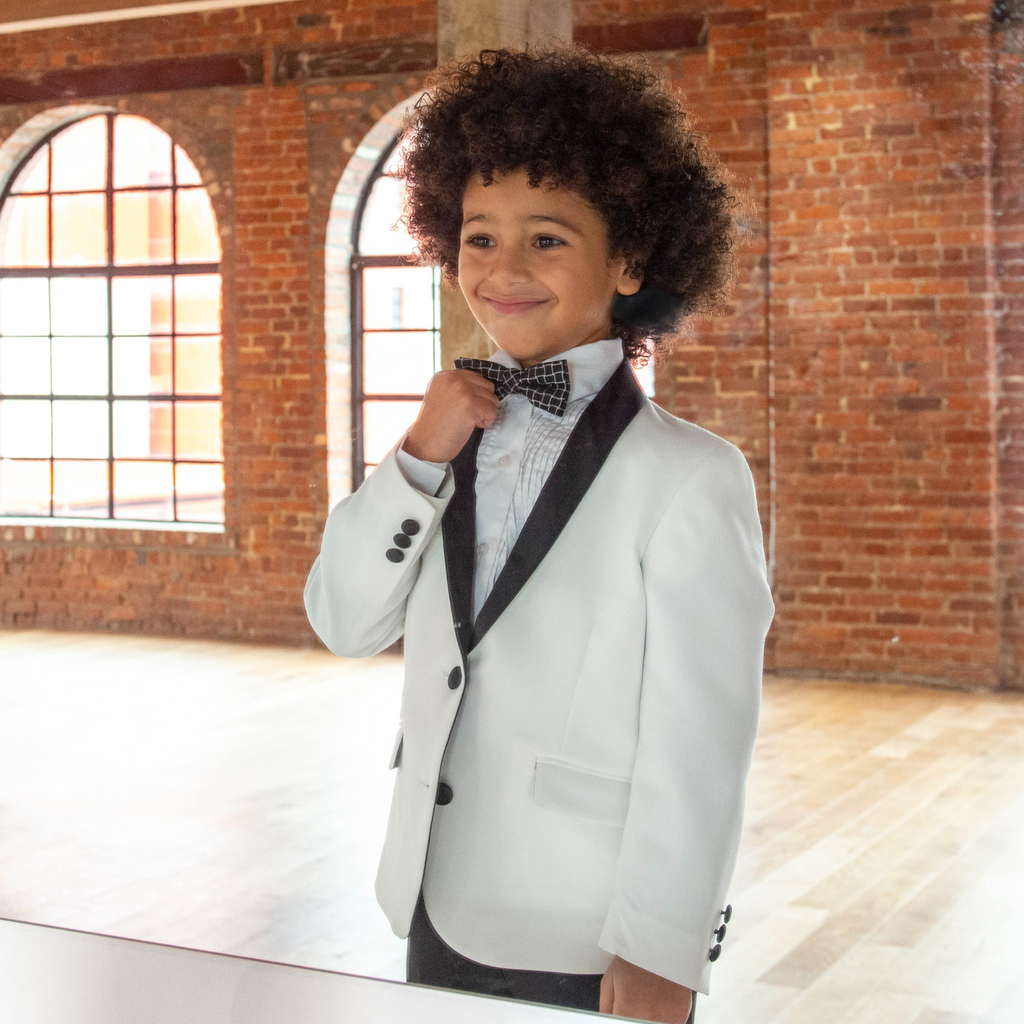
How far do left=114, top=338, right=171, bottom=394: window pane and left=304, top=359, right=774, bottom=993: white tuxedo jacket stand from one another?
679mm

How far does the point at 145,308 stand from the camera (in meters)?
1.69

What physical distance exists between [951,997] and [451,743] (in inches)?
48.0

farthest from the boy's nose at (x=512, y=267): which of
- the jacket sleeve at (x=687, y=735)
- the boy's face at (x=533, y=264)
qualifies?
the jacket sleeve at (x=687, y=735)

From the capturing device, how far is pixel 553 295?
1.10m

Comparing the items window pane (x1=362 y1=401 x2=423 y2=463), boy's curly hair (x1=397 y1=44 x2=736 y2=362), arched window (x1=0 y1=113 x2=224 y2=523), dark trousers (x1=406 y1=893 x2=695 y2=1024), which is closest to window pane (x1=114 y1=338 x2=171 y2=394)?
arched window (x1=0 y1=113 x2=224 y2=523)

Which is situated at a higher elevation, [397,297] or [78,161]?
[78,161]

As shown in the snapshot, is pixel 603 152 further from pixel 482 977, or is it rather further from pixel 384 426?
pixel 482 977

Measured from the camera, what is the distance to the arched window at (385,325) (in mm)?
1586

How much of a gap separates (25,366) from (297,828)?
974 mm

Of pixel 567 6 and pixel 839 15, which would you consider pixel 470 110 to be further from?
pixel 839 15

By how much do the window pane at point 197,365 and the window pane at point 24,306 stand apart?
0.23 meters

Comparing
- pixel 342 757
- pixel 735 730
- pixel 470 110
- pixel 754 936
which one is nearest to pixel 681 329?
pixel 470 110

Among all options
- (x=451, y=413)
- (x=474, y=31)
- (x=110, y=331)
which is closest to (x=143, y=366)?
(x=110, y=331)

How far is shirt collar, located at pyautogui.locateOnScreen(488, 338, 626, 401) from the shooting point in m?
1.13
